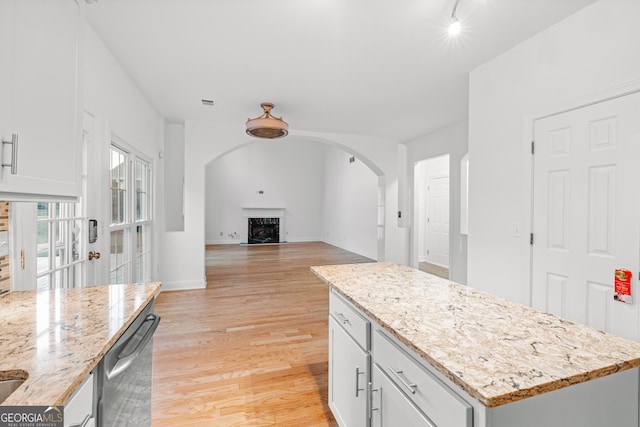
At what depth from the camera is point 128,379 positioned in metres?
1.16

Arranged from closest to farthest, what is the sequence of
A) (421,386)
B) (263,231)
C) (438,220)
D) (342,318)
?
1. (421,386)
2. (342,318)
3. (438,220)
4. (263,231)

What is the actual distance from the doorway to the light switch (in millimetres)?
5887

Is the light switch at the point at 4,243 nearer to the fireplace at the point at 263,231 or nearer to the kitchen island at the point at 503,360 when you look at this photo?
the kitchen island at the point at 503,360

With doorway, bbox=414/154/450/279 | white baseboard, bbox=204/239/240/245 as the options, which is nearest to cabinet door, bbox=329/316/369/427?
doorway, bbox=414/154/450/279

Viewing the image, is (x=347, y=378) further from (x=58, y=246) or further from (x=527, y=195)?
(x=58, y=246)

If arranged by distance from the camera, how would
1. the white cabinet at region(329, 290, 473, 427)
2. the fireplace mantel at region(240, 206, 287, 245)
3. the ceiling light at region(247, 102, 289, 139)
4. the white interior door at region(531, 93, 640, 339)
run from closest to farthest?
the white cabinet at region(329, 290, 473, 427), the white interior door at region(531, 93, 640, 339), the ceiling light at region(247, 102, 289, 139), the fireplace mantel at region(240, 206, 287, 245)

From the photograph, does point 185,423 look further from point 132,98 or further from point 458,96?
point 458,96

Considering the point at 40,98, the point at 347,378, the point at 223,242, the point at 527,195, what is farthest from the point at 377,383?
the point at 223,242

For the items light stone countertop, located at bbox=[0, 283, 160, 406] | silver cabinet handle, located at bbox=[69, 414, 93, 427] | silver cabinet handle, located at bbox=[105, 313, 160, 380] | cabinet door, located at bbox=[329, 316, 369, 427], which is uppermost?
light stone countertop, located at bbox=[0, 283, 160, 406]

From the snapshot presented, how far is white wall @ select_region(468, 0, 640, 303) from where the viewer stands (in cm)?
179

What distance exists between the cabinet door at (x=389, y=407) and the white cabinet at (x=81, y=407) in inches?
37.2

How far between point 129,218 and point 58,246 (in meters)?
1.38

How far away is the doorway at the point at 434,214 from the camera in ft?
21.0

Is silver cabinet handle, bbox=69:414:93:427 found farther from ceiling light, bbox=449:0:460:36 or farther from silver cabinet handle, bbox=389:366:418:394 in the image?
ceiling light, bbox=449:0:460:36
